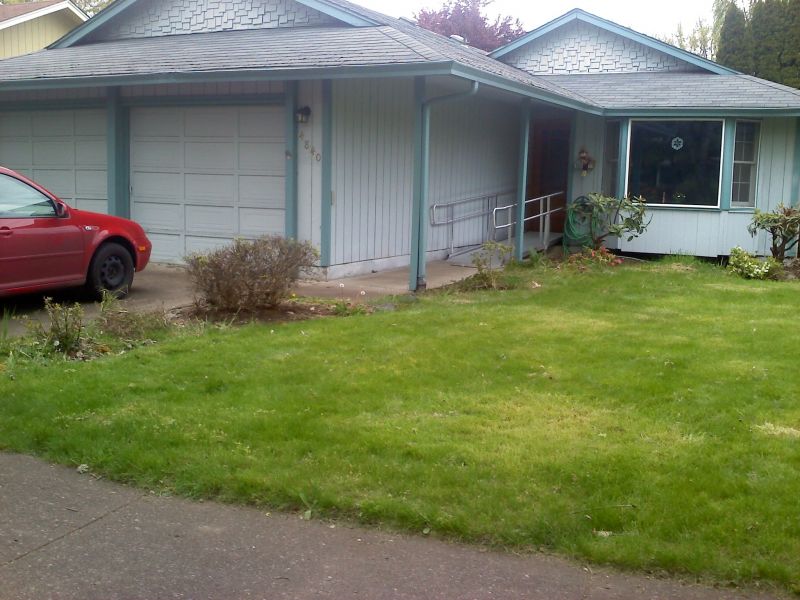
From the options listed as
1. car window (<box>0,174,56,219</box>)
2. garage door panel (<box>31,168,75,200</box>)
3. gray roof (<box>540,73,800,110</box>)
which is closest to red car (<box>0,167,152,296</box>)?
car window (<box>0,174,56,219</box>)

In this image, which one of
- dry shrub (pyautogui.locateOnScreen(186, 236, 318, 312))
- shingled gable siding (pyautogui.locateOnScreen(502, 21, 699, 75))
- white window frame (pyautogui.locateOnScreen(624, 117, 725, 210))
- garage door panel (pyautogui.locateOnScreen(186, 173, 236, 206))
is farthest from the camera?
shingled gable siding (pyautogui.locateOnScreen(502, 21, 699, 75))

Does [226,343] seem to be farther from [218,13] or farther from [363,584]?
[218,13]

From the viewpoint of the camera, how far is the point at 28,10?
25219 mm

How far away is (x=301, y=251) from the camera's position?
966cm

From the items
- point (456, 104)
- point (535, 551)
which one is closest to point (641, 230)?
point (456, 104)

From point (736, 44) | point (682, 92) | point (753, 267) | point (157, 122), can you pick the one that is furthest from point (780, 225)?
point (736, 44)

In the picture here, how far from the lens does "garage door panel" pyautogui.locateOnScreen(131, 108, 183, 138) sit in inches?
527

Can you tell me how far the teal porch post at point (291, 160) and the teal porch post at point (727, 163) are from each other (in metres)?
7.83

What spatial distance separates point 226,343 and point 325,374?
1474 millimetres

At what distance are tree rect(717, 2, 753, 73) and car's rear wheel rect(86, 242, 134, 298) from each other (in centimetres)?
2388

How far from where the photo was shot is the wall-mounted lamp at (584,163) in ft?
56.2

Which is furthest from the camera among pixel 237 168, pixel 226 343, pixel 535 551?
pixel 237 168

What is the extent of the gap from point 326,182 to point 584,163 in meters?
6.84

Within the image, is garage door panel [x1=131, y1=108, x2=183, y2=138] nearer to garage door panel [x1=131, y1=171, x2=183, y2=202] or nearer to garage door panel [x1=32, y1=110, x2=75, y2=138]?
garage door panel [x1=131, y1=171, x2=183, y2=202]
